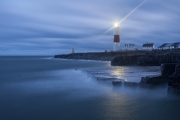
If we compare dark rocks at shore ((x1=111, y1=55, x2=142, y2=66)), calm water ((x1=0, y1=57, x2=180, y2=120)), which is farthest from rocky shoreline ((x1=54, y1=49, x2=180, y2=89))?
calm water ((x1=0, y1=57, x2=180, y2=120))

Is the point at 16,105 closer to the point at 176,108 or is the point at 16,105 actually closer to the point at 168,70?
the point at 176,108

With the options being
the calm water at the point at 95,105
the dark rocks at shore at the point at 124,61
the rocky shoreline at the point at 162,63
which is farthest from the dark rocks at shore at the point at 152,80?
the dark rocks at shore at the point at 124,61

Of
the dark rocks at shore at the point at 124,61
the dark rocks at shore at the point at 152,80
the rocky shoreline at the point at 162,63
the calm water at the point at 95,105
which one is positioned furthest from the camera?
the dark rocks at shore at the point at 124,61

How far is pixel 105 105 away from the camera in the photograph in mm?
8352

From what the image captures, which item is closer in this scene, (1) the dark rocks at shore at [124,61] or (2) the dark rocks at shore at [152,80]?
(2) the dark rocks at shore at [152,80]

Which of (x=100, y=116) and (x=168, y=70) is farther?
(x=168, y=70)

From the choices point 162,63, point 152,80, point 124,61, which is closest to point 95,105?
point 152,80

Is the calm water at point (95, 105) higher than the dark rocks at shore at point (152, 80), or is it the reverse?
the dark rocks at shore at point (152, 80)

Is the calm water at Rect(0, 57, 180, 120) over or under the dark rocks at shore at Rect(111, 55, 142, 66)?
under

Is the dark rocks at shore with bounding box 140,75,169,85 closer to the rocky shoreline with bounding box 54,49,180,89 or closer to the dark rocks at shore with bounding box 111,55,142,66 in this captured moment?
the rocky shoreline with bounding box 54,49,180,89

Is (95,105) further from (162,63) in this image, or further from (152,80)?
(162,63)

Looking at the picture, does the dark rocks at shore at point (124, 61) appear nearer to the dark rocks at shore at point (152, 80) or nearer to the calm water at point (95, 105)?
the dark rocks at shore at point (152, 80)

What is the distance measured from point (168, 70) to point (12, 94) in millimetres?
9305

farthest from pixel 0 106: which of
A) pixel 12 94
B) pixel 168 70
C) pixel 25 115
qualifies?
pixel 168 70
